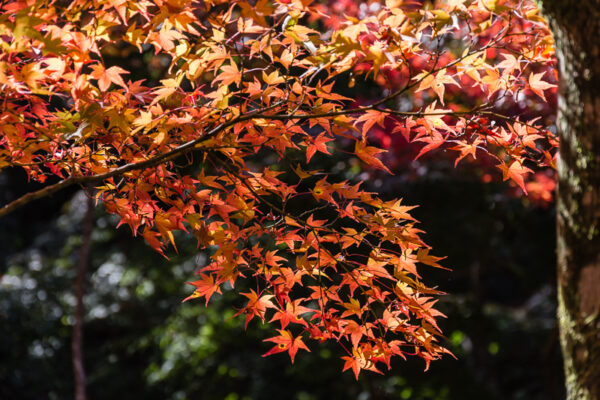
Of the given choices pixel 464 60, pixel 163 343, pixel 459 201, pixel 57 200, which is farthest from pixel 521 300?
pixel 464 60

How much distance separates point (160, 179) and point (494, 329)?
3.82m

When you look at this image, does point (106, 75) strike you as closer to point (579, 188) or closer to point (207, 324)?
point (579, 188)

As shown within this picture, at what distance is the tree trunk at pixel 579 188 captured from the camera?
3.50 ft

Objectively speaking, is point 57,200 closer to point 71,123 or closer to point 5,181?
point 5,181

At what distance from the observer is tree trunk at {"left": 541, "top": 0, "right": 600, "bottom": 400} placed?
3.50ft

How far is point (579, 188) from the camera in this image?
117 centimetres

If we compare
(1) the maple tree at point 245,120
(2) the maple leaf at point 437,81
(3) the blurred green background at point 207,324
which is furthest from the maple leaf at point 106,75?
(3) the blurred green background at point 207,324

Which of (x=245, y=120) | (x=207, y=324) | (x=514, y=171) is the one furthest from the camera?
(x=207, y=324)

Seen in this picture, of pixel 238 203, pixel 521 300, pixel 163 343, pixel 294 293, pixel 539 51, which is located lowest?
pixel 521 300

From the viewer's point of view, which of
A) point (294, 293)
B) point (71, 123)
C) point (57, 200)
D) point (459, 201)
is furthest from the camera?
point (57, 200)

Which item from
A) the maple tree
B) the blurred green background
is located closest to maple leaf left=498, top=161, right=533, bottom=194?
the maple tree

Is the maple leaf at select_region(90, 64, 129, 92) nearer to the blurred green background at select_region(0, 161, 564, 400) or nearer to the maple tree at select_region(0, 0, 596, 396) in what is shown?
the maple tree at select_region(0, 0, 596, 396)

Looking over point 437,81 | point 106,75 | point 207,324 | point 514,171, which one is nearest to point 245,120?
point 106,75

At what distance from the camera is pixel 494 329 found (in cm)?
433
